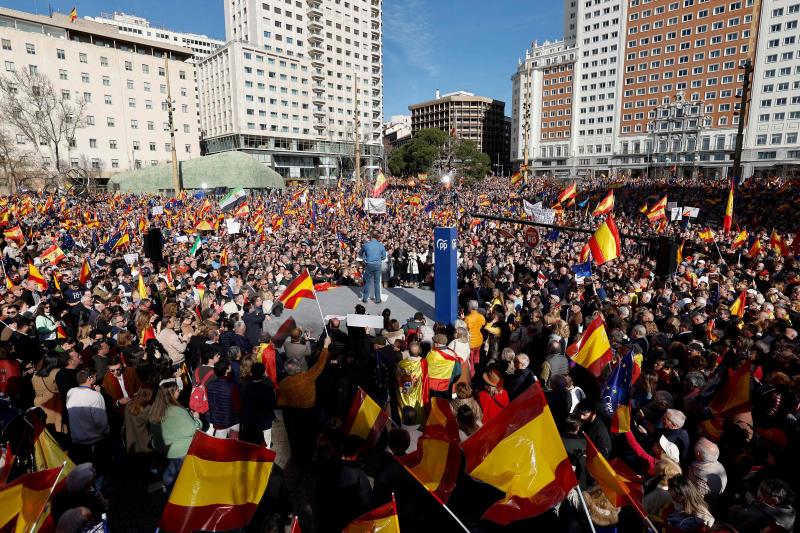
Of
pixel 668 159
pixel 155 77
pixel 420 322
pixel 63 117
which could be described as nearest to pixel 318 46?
pixel 155 77

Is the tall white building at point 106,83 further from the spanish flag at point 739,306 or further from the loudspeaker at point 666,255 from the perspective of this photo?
the spanish flag at point 739,306

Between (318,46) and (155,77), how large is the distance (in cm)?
3048

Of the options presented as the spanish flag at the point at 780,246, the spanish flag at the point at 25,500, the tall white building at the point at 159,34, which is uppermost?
the tall white building at the point at 159,34

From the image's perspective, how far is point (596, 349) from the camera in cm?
600

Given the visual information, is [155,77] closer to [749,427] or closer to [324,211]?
[324,211]

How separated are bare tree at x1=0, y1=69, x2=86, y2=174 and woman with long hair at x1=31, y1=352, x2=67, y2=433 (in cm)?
6212

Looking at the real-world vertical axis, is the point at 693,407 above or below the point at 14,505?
below

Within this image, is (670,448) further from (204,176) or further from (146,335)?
(204,176)

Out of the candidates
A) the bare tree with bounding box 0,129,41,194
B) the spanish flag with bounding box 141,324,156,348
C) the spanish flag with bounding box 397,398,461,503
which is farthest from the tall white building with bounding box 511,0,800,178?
the bare tree with bounding box 0,129,41,194

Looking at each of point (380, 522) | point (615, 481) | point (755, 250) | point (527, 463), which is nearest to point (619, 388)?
point (615, 481)

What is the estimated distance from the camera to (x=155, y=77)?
226 feet

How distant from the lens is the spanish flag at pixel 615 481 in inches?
132

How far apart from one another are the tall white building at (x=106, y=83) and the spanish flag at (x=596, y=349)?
7057cm

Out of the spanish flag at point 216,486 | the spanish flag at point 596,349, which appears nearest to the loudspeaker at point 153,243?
the spanish flag at point 216,486
